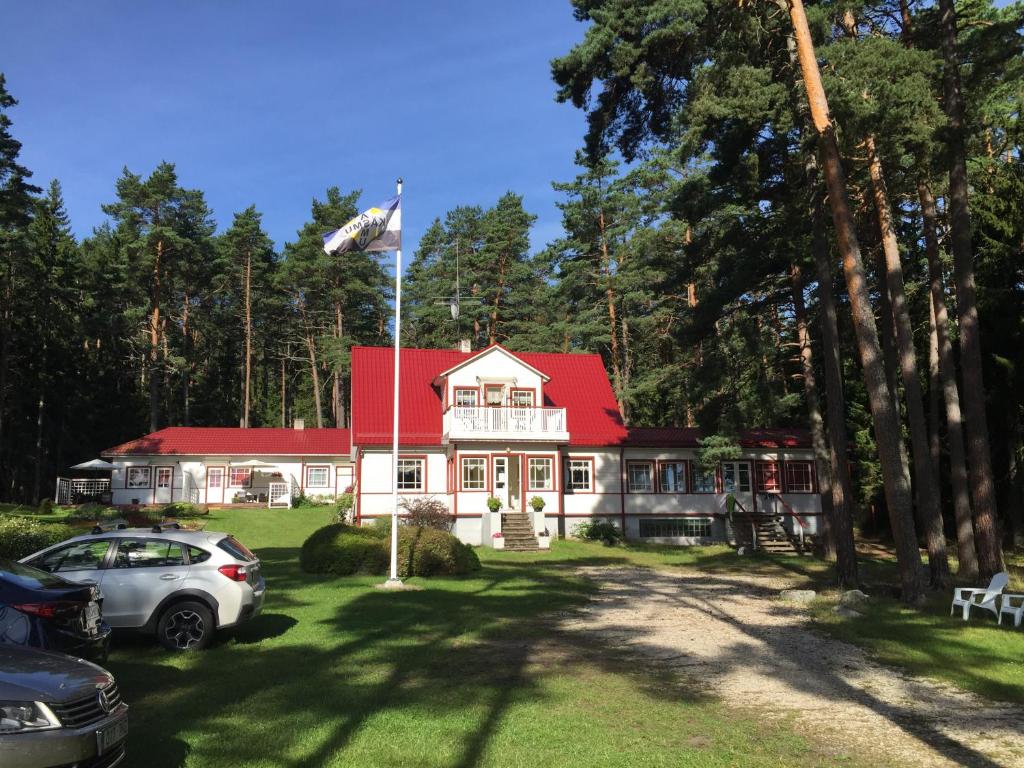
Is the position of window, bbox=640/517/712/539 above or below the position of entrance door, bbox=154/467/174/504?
below

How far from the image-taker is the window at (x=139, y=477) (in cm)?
3919

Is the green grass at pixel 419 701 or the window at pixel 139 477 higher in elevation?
the window at pixel 139 477

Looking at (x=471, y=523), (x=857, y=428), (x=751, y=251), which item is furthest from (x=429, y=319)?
(x=751, y=251)

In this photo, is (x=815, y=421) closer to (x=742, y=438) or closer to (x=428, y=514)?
(x=742, y=438)

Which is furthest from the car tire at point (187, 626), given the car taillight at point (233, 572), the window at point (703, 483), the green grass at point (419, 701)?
the window at point (703, 483)

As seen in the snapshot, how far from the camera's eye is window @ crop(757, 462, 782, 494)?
1268 inches

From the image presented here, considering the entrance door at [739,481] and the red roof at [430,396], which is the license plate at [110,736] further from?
the entrance door at [739,481]

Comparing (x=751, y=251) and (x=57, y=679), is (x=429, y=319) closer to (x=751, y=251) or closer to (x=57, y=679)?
(x=751, y=251)

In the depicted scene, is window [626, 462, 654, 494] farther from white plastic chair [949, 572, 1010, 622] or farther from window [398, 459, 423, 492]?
white plastic chair [949, 572, 1010, 622]

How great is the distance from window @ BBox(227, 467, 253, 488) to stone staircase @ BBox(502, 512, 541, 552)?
775 inches

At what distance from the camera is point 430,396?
32.5 meters

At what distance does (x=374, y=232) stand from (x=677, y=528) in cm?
2037

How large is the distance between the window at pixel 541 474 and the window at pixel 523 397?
8.64 ft

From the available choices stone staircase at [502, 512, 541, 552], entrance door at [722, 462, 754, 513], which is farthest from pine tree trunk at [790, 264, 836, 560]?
stone staircase at [502, 512, 541, 552]
